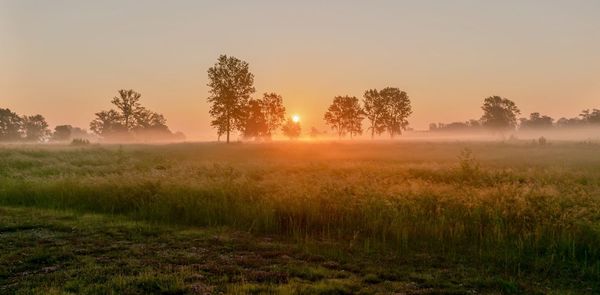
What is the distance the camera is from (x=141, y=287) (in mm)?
8133

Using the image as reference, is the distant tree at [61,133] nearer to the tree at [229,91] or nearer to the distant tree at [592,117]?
the tree at [229,91]

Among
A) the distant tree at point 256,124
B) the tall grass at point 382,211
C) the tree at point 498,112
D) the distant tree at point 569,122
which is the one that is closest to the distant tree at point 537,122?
the distant tree at point 569,122

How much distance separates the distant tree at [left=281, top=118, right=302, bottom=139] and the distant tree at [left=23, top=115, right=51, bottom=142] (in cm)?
9412

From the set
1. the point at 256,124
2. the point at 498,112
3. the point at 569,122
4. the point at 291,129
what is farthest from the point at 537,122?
the point at 256,124

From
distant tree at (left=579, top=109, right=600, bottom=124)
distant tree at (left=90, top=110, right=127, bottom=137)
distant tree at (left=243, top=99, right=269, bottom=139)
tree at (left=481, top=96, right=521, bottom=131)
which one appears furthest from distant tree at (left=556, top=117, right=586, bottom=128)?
distant tree at (left=90, top=110, right=127, bottom=137)

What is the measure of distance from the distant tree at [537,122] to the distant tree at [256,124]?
12937 cm

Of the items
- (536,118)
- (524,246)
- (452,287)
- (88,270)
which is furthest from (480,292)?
(536,118)

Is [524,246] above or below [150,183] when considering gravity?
below

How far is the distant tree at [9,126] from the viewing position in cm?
13188

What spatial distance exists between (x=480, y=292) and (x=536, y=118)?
197m

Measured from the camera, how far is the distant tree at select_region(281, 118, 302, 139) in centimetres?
13500

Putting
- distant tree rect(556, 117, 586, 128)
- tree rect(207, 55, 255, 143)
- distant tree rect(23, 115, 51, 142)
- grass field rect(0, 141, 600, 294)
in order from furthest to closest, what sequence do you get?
distant tree rect(556, 117, 586, 128) < distant tree rect(23, 115, 51, 142) < tree rect(207, 55, 255, 143) < grass field rect(0, 141, 600, 294)

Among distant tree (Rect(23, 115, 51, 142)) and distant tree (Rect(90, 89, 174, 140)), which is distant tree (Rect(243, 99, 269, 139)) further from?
distant tree (Rect(23, 115, 51, 142))

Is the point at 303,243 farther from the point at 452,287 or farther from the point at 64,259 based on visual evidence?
the point at 64,259
